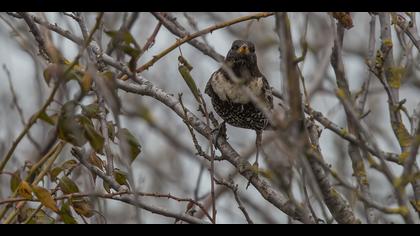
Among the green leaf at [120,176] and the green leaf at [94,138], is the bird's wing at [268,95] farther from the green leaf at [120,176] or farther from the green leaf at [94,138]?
the green leaf at [94,138]

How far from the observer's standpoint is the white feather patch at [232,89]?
166 inches

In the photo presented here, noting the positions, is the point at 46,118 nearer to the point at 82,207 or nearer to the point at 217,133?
the point at 82,207

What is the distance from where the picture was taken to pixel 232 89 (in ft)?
14.0

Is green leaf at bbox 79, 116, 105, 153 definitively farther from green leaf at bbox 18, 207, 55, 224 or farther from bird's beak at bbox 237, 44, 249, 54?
bird's beak at bbox 237, 44, 249, 54

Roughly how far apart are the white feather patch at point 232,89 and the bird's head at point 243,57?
12 cm

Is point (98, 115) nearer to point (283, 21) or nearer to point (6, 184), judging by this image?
point (283, 21)

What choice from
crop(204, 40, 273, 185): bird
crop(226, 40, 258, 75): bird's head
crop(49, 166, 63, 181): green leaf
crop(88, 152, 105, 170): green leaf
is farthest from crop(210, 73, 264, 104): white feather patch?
crop(49, 166, 63, 181): green leaf

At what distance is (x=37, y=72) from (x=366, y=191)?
2.50 metres

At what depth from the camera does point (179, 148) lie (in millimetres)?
8109

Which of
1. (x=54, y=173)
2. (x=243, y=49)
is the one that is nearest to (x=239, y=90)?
(x=243, y=49)

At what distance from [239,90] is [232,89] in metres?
0.05
